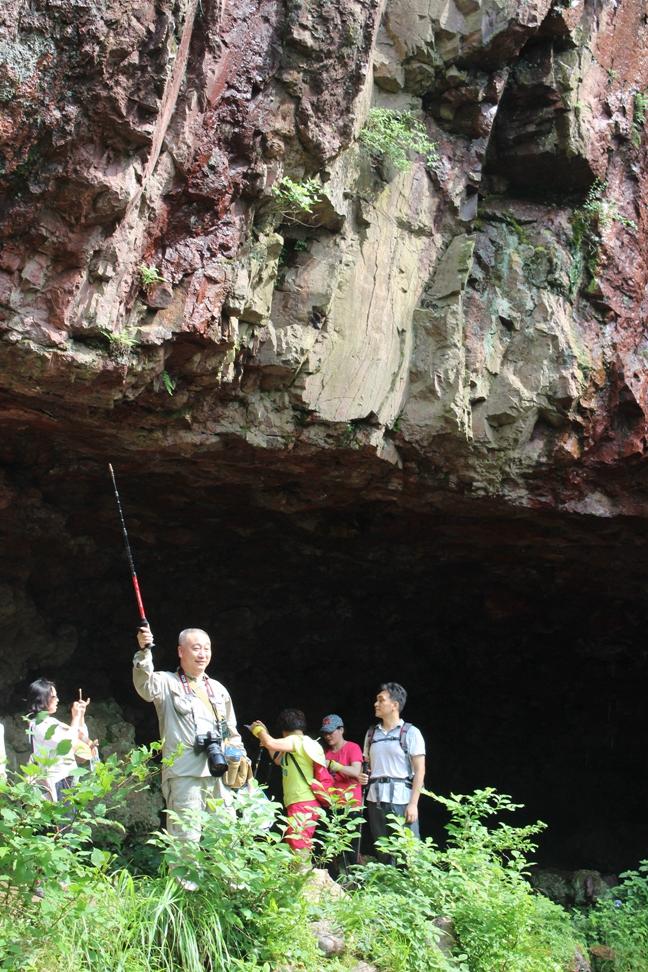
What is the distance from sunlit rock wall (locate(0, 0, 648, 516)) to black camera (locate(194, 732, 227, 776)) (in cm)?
207

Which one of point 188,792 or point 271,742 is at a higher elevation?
point 271,742

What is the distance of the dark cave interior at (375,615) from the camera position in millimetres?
8273

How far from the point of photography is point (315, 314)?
643 centimetres

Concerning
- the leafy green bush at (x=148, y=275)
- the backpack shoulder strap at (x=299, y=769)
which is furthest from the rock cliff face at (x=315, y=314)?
the backpack shoulder strap at (x=299, y=769)

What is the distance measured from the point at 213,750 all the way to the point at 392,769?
1917 mm

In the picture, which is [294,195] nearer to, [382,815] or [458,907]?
[382,815]

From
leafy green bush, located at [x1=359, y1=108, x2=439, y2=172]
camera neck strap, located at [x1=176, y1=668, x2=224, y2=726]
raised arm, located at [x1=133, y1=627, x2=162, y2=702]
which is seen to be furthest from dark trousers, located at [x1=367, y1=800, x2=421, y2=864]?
leafy green bush, located at [x1=359, y1=108, x2=439, y2=172]

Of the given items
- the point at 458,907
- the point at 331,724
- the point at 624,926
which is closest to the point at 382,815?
the point at 331,724

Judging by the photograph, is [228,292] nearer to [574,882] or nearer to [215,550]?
[215,550]

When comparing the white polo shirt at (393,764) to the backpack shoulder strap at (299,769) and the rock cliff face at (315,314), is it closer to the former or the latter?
the backpack shoulder strap at (299,769)

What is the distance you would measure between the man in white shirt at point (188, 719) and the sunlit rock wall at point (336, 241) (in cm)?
167

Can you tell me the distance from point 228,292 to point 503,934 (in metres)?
3.77

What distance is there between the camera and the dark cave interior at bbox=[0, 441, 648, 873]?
27.1 ft

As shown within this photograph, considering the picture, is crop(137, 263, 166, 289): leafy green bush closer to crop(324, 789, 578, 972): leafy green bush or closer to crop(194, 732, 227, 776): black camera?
crop(194, 732, 227, 776): black camera
